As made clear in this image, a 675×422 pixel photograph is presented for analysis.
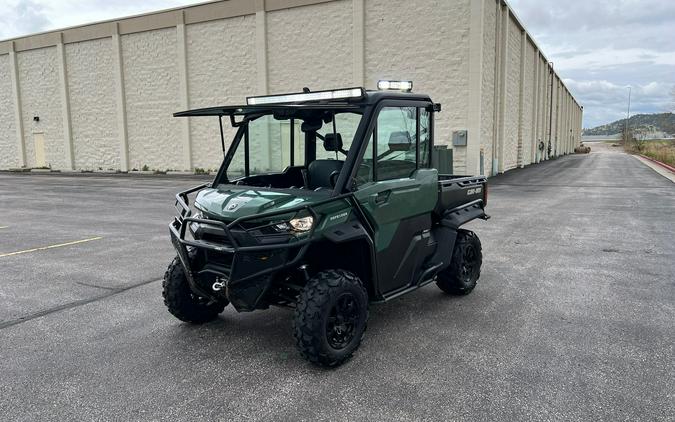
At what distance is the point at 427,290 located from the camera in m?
6.12

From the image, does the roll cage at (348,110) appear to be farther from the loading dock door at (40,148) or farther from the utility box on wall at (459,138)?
the loading dock door at (40,148)

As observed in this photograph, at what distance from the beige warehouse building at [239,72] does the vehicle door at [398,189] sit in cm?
1689

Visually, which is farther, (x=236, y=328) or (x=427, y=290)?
(x=427, y=290)

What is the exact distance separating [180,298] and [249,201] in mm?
1297

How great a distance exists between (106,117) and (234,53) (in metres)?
9.76

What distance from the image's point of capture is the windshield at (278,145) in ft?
16.0

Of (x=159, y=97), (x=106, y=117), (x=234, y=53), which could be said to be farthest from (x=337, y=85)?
(x=106, y=117)

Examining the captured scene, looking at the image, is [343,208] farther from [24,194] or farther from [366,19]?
[366,19]

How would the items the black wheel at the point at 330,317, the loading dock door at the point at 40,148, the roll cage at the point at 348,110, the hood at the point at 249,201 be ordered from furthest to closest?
the loading dock door at the point at 40,148
the roll cage at the point at 348,110
the hood at the point at 249,201
the black wheel at the point at 330,317

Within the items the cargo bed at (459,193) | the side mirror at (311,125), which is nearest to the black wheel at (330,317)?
the side mirror at (311,125)

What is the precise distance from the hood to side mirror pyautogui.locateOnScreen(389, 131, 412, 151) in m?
0.83

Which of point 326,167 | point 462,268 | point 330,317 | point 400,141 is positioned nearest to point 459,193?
point 462,268

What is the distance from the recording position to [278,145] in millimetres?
5129

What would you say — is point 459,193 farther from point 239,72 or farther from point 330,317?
point 239,72
